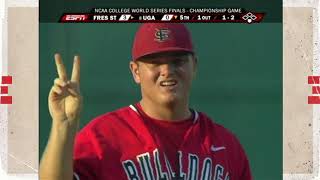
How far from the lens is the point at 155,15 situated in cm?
381

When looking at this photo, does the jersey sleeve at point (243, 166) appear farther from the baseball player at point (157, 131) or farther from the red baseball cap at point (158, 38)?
the red baseball cap at point (158, 38)

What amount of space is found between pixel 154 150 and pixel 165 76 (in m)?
0.40

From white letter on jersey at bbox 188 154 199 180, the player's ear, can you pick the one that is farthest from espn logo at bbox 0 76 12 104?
white letter on jersey at bbox 188 154 199 180

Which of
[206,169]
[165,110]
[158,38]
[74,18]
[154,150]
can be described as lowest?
[206,169]

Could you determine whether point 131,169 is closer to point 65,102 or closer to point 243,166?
point 65,102

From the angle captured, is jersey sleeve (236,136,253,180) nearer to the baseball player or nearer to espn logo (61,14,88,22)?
the baseball player

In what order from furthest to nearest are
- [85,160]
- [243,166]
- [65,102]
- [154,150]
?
[243,166] → [154,150] → [85,160] → [65,102]

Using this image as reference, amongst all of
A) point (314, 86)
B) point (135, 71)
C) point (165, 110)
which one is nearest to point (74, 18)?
point (135, 71)

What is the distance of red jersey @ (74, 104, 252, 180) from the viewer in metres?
3.71

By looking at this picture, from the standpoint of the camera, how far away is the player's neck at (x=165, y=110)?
3.85 m

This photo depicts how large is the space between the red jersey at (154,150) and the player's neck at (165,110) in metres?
0.02

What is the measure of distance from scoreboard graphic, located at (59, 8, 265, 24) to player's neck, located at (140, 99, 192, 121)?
0.45 meters

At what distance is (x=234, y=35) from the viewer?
3.88 m

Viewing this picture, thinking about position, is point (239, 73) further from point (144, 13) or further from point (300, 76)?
point (144, 13)
